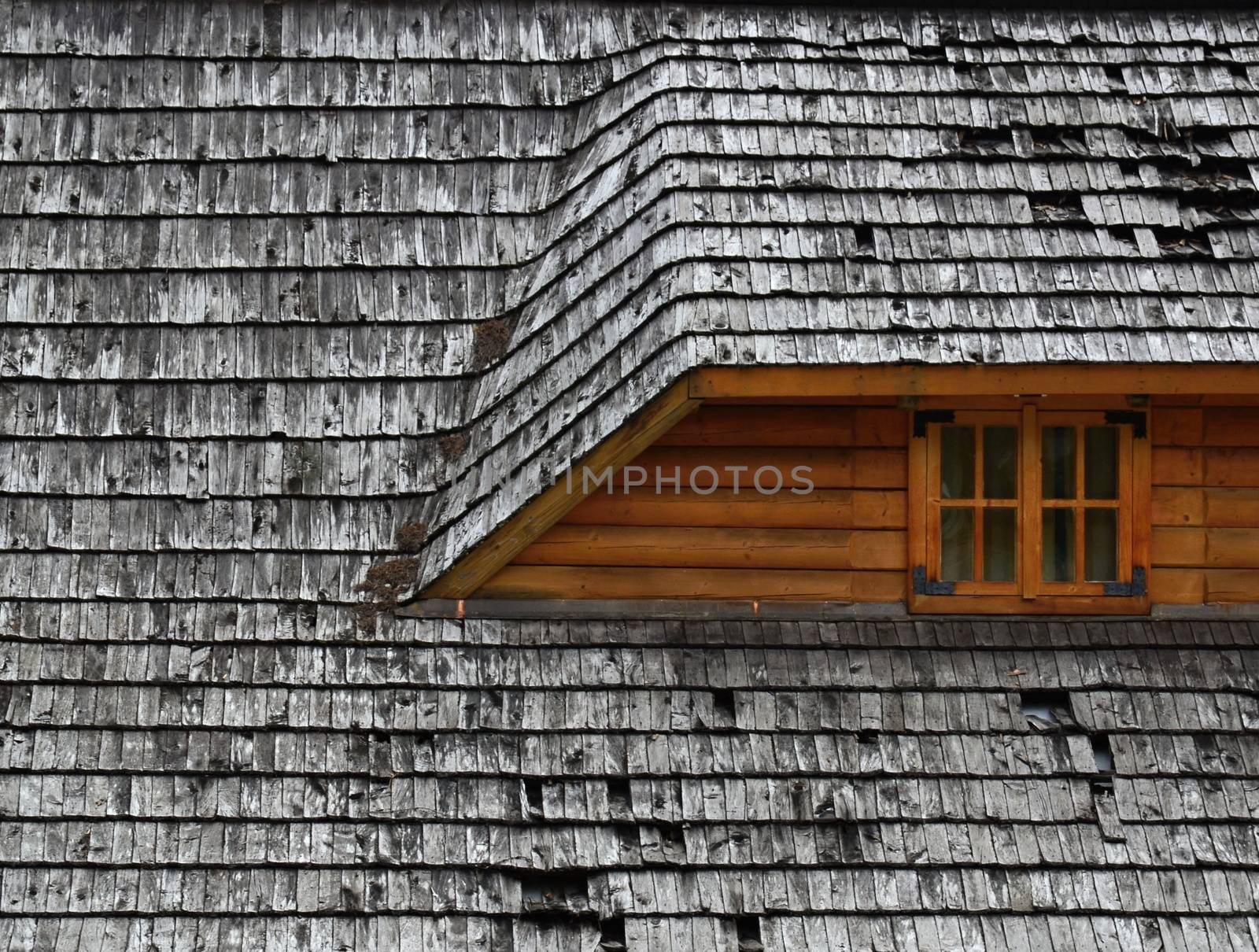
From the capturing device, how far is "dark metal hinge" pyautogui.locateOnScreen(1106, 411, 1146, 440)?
6039 millimetres

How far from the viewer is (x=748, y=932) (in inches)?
209


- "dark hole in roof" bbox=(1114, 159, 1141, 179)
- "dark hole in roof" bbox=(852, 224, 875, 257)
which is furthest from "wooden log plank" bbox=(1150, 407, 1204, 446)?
"dark hole in roof" bbox=(852, 224, 875, 257)

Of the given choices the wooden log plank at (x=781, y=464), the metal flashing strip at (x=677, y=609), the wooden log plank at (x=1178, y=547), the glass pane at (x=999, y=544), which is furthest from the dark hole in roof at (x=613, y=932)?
the wooden log plank at (x=1178, y=547)

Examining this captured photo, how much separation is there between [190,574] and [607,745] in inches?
72.0

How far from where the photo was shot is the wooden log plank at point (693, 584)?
600 cm

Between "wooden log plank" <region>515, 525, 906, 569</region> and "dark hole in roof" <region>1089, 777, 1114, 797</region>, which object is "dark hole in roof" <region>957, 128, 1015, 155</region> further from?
"dark hole in roof" <region>1089, 777, 1114, 797</region>

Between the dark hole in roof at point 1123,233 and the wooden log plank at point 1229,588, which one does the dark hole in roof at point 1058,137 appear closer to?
the dark hole in roof at point 1123,233

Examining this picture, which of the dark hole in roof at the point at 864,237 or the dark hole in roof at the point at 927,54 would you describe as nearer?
the dark hole in roof at the point at 864,237

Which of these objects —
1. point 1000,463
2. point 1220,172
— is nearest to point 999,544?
point 1000,463

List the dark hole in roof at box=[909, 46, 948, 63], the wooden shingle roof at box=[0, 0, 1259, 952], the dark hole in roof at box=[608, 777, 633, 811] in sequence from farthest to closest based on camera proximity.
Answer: the dark hole in roof at box=[909, 46, 948, 63] < the dark hole in roof at box=[608, 777, 633, 811] < the wooden shingle roof at box=[0, 0, 1259, 952]

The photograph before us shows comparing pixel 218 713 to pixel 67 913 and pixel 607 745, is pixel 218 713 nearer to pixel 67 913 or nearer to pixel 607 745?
pixel 67 913

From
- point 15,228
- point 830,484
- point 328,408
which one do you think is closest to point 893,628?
point 830,484

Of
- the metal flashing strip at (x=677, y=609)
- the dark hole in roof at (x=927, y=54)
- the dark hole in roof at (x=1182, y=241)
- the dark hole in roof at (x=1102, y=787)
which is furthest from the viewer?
the dark hole in roof at (x=927, y=54)

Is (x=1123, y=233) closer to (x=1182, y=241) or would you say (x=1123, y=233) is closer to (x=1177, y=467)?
(x=1182, y=241)
